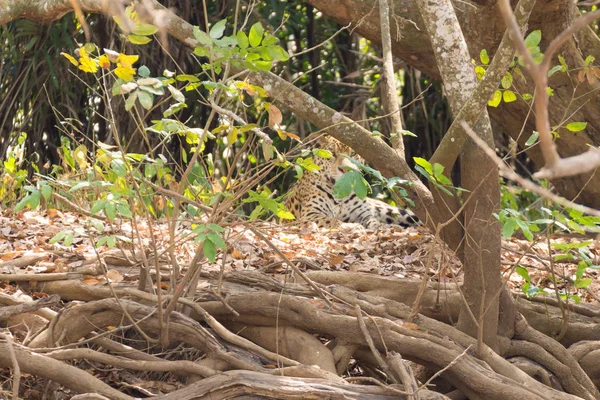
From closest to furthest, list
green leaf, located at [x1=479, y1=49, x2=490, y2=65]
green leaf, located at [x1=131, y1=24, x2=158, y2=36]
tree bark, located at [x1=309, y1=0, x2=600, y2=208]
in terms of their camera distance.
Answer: green leaf, located at [x1=131, y1=24, x2=158, y2=36] → green leaf, located at [x1=479, y1=49, x2=490, y2=65] → tree bark, located at [x1=309, y1=0, x2=600, y2=208]

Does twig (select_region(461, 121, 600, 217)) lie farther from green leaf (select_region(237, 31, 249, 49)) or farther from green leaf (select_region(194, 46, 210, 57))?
green leaf (select_region(194, 46, 210, 57))

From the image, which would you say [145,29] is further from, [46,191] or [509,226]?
[509,226]

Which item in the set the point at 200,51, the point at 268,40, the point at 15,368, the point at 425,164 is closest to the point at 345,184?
the point at 425,164

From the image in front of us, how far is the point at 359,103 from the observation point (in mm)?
9945

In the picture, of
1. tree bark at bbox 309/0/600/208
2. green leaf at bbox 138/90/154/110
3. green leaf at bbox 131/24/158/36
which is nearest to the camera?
green leaf at bbox 131/24/158/36

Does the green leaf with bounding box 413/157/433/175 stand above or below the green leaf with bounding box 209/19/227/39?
below

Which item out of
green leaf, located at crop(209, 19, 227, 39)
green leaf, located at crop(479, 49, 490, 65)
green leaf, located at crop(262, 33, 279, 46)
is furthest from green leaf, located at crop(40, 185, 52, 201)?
green leaf, located at crop(479, 49, 490, 65)

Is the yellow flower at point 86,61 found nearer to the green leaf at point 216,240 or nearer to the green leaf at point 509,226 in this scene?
the green leaf at point 216,240

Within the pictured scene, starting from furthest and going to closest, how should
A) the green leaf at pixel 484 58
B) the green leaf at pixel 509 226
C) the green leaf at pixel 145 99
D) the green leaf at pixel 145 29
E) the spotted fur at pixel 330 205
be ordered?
1. the spotted fur at pixel 330 205
2. the green leaf at pixel 484 58
3. the green leaf at pixel 509 226
4. the green leaf at pixel 145 99
5. the green leaf at pixel 145 29

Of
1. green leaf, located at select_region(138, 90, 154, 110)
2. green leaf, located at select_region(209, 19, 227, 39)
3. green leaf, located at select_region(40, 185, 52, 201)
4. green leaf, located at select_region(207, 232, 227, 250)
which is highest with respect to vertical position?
green leaf, located at select_region(209, 19, 227, 39)

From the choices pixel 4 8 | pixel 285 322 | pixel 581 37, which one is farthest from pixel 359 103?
pixel 285 322

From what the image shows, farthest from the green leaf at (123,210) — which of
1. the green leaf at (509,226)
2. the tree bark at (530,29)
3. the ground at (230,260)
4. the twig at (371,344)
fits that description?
the tree bark at (530,29)

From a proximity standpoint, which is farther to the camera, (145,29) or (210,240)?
(210,240)

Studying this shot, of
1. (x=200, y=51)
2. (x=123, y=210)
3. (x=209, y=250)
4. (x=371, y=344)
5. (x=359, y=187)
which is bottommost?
(x=371, y=344)
